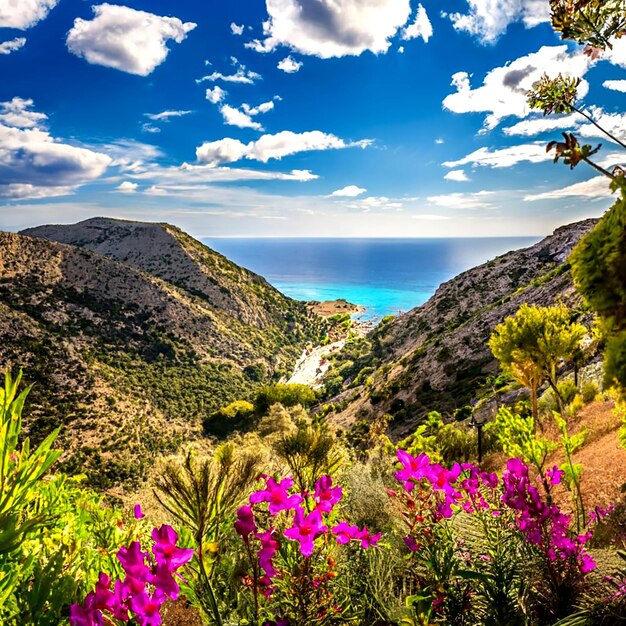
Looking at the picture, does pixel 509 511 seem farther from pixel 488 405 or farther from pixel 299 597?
pixel 488 405

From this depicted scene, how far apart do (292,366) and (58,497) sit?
76608 millimetres

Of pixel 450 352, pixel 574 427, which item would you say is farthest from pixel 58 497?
pixel 450 352

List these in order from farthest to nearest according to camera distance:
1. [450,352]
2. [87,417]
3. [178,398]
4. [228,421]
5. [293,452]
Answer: [178,398]
[228,421]
[87,417]
[450,352]
[293,452]

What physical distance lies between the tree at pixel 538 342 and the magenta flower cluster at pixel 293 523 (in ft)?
34.3

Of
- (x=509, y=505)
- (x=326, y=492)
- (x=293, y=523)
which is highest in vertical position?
(x=326, y=492)

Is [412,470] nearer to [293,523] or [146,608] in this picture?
[293,523]

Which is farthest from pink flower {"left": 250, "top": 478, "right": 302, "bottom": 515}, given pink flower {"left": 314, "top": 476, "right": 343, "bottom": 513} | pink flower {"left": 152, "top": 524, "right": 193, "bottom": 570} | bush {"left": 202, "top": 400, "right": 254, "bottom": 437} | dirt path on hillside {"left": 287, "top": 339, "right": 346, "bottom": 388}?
dirt path on hillside {"left": 287, "top": 339, "right": 346, "bottom": 388}

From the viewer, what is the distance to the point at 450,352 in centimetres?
3450

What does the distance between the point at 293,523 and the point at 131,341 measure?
6214 centimetres

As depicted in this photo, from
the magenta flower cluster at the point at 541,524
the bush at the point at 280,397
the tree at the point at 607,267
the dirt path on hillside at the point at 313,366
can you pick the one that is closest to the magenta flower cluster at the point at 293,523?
the magenta flower cluster at the point at 541,524

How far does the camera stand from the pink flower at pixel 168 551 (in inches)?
66.3

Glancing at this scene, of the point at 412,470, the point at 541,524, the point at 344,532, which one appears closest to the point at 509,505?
the point at 541,524

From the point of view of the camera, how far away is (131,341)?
57469 mm

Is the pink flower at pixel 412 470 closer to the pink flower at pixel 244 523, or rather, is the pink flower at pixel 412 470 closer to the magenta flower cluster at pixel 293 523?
the magenta flower cluster at pixel 293 523
